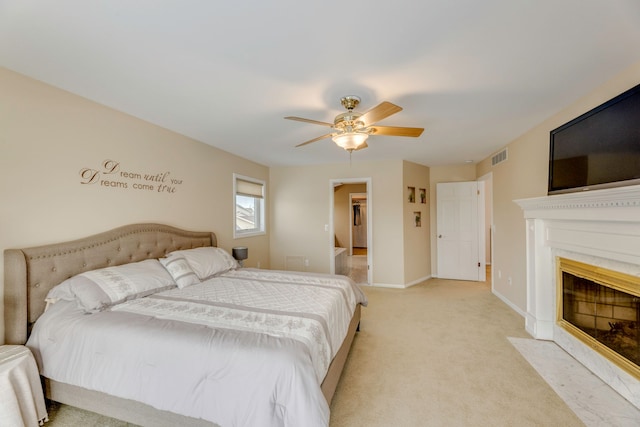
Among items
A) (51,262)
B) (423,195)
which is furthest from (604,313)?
(51,262)

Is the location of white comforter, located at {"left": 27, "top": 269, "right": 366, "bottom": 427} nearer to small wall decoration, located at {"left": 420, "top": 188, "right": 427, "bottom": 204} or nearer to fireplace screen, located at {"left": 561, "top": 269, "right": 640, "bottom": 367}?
fireplace screen, located at {"left": 561, "top": 269, "right": 640, "bottom": 367}

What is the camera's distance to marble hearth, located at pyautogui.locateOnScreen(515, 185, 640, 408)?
1.79 m

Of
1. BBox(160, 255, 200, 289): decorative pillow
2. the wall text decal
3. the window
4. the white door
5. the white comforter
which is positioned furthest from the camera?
the white door

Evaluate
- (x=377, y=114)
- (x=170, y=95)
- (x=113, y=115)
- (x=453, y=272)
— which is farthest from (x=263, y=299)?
(x=453, y=272)

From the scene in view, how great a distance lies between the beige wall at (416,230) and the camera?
192 inches

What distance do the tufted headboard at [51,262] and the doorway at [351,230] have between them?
326 centimetres

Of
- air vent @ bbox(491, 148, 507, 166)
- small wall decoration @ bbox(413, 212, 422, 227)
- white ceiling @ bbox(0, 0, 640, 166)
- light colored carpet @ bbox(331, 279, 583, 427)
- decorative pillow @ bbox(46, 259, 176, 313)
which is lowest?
light colored carpet @ bbox(331, 279, 583, 427)

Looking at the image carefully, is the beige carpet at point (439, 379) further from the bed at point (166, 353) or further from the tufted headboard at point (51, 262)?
the tufted headboard at point (51, 262)

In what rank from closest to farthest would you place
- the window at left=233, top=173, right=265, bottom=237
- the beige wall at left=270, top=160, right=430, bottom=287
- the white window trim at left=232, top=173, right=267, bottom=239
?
the white window trim at left=232, top=173, right=267, bottom=239 → the window at left=233, top=173, right=265, bottom=237 → the beige wall at left=270, top=160, right=430, bottom=287

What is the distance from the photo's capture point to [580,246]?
7.41ft

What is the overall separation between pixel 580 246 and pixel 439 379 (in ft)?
5.58

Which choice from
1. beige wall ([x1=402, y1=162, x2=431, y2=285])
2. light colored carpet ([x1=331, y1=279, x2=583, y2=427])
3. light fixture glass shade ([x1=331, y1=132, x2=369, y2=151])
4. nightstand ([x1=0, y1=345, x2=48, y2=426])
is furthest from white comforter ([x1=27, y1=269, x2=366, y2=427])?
beige wall ([x1=402, y1=162, x2=431, y2=285])

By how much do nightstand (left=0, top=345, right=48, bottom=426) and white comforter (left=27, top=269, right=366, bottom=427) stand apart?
0.39ft

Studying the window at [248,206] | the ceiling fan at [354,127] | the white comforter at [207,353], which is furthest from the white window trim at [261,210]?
the ceiling fan at [354,127]
